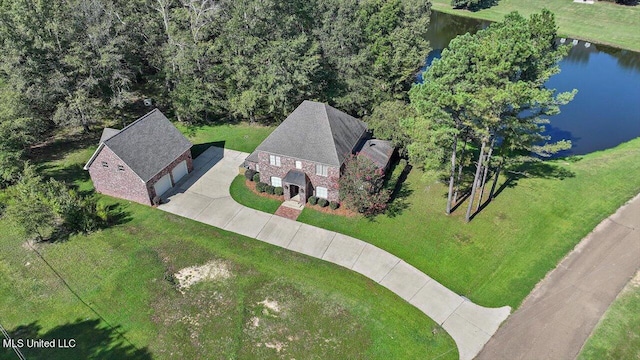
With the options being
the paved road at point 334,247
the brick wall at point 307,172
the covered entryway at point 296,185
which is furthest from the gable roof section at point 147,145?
the covered entryway at point 296,185

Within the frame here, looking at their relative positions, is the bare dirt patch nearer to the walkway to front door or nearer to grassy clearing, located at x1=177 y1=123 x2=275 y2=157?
the walkway to front door

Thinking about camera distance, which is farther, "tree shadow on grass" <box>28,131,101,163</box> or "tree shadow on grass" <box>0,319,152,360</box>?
"tree shadow on grass" <box>28,131,101,163</box>

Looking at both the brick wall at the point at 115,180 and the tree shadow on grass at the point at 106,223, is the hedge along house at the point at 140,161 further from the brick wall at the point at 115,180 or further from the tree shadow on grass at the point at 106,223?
the tree shadow on grass at the point at 106,223

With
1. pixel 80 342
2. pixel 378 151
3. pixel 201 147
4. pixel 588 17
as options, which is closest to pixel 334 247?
pixel 378 151

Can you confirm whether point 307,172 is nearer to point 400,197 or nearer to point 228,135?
point 400,197

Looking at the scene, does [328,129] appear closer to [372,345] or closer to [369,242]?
[369,242]

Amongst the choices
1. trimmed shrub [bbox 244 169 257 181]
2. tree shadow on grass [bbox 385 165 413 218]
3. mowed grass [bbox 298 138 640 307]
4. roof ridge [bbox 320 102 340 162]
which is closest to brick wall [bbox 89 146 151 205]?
trimmed shrub [bbox 244 169 257 181]
